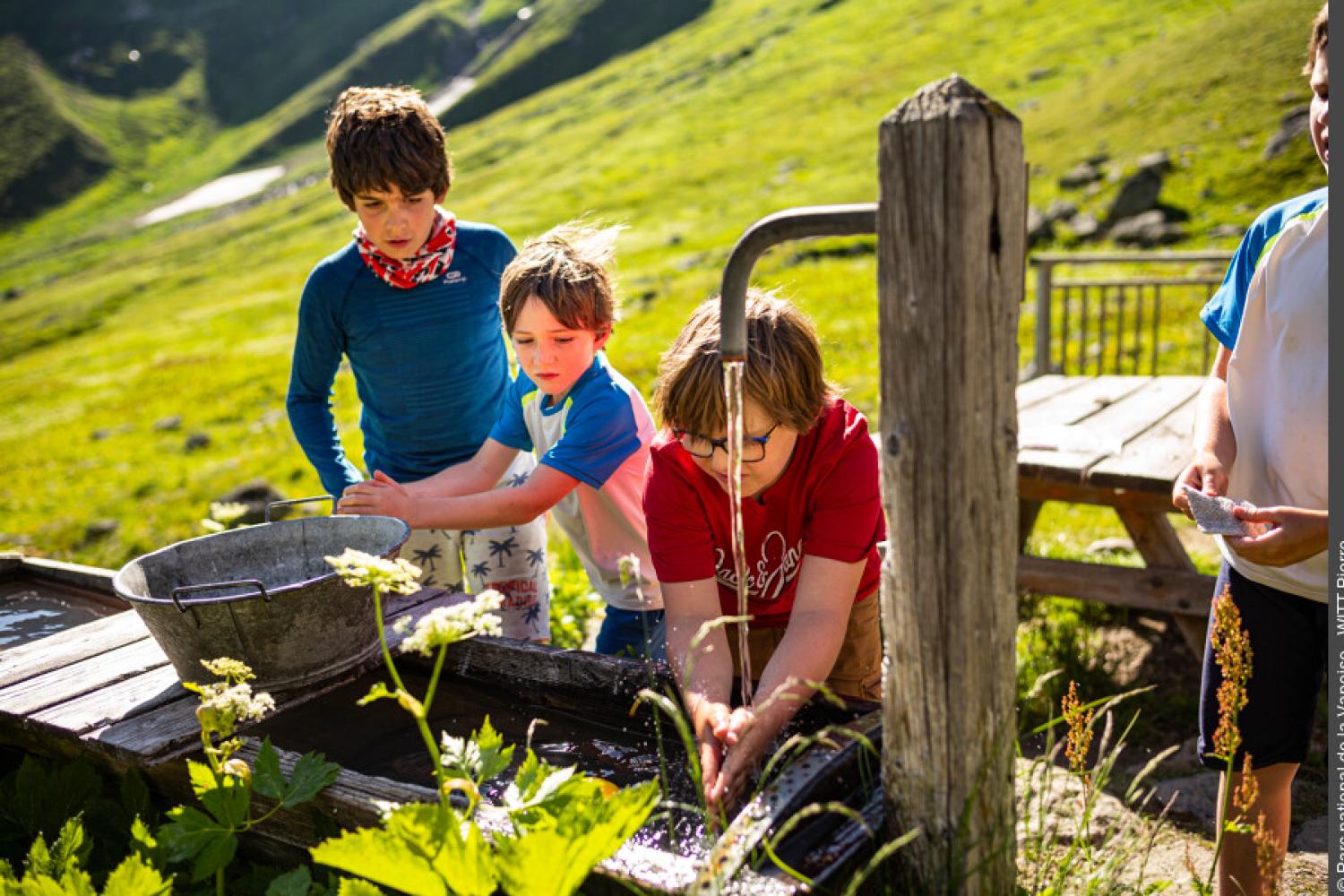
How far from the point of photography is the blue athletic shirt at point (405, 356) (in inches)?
146

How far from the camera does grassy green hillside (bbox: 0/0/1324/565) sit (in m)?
18.6

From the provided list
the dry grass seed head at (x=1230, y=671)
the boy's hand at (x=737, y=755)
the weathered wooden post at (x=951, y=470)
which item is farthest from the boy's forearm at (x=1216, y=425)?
the boy's hand at (x=737, y=755)

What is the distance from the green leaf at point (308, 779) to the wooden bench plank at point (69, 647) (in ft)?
3.98

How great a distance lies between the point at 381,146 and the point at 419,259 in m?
0.42

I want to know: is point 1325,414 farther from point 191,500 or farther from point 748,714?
point 191,500

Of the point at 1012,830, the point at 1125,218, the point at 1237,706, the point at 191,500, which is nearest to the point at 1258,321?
the point at 1237,706

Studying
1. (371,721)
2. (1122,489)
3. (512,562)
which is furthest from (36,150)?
(371,721)

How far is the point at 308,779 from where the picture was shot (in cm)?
207

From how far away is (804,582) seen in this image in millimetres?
2367

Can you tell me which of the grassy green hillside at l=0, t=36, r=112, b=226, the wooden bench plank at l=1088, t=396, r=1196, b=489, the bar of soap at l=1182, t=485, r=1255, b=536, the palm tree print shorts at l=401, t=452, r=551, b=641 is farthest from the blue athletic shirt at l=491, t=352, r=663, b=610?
the grassy green hillside at l=0, t=36, r=112, b=226

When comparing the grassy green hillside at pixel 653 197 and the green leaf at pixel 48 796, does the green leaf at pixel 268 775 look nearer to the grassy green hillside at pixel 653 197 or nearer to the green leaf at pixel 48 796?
the green leaf at pixel 48 796

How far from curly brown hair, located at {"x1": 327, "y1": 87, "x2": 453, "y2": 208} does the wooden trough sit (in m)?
1.36

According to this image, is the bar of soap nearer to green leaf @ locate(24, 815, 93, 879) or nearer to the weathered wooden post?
the weathered wooden post

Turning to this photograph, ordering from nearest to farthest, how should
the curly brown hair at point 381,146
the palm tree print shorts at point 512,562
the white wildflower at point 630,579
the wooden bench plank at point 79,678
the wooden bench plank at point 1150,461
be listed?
the wooden bench plank at point 79,678
the white wildflower at point 630,579
the curly brown hair at point 381,146
the palm tree print shorts at point 512,562
the wooden bench plank at point 1150,461
